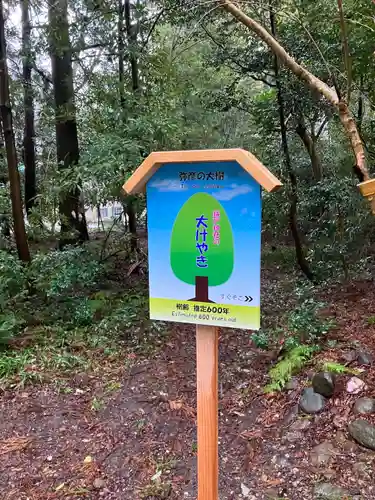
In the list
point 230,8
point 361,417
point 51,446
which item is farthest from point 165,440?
point 230,8

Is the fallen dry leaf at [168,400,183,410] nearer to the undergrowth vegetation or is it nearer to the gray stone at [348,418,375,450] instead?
the undergrowth vegetation

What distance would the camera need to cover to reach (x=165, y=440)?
314 centimetres

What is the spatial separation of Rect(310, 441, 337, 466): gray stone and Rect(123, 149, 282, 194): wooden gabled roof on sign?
6.29ft

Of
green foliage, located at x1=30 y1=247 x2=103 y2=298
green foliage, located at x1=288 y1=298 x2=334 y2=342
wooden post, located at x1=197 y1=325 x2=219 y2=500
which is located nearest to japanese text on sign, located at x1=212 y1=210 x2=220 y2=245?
wooden post, located at x1=197 y1=325 x2=219 y2=500

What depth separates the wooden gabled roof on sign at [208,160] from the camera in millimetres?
1698

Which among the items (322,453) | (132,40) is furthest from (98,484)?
(132,40)

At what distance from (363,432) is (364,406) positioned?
22cm

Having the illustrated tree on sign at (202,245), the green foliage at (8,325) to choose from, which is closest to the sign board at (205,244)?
the illustrated tree on sign at (202,245)

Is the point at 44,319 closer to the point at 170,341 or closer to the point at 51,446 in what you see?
the point at 170,341

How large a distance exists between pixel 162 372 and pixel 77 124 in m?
4.96

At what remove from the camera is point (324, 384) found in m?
3.14

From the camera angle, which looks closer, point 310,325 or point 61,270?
point 310,325

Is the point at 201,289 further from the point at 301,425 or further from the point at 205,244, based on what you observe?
the point at 301,425

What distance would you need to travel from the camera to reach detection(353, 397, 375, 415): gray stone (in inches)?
113
